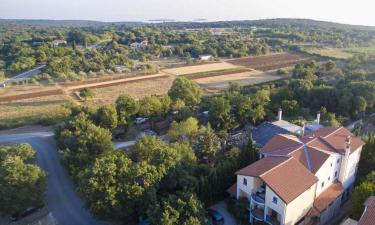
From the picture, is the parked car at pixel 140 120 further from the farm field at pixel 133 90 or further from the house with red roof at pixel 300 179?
the house with red roof at pixel 300 179

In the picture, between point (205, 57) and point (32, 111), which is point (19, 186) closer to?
point (32, 111)

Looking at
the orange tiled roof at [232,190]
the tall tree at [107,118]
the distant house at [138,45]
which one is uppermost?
the tall tree at [107,118]

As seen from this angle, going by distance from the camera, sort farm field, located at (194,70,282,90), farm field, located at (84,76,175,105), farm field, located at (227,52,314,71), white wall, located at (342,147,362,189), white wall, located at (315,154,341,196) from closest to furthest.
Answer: white wall, located at (315,154,341,196), white wall, located at (342,147,362,189), farm field, located at (84,76,175,105), farm field, located at (194,70,282,90), farm field, located at (227,52,314,71)

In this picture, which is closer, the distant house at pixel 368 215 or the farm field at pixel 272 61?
the distant house at pixel 368 215

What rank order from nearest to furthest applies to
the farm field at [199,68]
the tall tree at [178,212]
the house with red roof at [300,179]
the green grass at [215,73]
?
the tall tree at [178,212] → the house with red roof at [300,179] → the green grass at [215,73] → the farm field at [199,68]

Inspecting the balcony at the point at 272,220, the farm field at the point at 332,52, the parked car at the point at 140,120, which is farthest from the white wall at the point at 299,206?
the farm field at the point at 332,52

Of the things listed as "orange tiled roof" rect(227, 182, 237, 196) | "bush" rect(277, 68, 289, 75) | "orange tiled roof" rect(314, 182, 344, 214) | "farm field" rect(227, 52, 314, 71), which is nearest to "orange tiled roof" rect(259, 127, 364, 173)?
"orange tiled roof" rect(314, 182, 344, 214)

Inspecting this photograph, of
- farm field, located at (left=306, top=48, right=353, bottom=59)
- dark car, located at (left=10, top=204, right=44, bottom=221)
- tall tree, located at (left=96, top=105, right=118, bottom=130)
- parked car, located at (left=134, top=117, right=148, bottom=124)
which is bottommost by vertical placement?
farm field, located at (left=306, top=48, right=353, bottom=59)

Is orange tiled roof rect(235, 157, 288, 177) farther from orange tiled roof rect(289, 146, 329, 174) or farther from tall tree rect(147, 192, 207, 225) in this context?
tall tree rect(147, 192, 207, 225)

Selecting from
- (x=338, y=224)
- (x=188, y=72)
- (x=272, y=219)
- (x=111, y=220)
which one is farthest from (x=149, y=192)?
(x=188, y=72)
